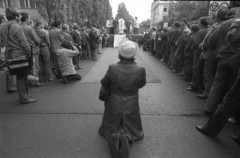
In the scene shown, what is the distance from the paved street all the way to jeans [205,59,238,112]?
0.41m

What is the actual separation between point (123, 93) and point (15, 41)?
3.16m

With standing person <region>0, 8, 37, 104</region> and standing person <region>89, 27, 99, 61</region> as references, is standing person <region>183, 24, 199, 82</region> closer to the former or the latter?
standing person <region>0, 8, 37, 104</region>

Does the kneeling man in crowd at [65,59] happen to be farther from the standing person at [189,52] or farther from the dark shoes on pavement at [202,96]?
the dark shoes on pavement at [202,96]

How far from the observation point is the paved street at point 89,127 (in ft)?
10.6

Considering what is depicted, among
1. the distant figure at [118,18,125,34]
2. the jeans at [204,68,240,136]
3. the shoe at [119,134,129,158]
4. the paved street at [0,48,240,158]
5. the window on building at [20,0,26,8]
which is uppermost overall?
the window on building at [20,0,26,8]

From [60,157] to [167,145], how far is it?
5.42 feet

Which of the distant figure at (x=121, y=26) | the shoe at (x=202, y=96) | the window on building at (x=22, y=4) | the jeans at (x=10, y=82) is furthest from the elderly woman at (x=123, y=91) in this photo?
the window on building at (x=22, y=4)

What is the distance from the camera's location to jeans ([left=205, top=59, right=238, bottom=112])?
148 inches

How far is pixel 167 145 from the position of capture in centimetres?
341

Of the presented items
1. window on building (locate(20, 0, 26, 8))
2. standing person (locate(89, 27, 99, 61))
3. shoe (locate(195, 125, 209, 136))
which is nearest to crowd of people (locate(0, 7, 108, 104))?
standing person (locate(89, 27, 99, 61))

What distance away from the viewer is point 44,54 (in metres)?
7.03

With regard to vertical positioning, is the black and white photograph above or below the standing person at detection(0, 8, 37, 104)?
below

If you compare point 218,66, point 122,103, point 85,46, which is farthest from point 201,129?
point 85,46

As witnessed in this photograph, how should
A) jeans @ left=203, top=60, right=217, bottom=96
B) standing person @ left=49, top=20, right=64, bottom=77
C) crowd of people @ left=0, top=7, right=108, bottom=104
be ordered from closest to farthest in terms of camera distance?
crowd of people @ left=0, top=7, right=108, bottom=104 → jeans @ left=203, top=60, right=217, bottom=96 → standing person @ left=49, top=20, right=64, bottom=77
